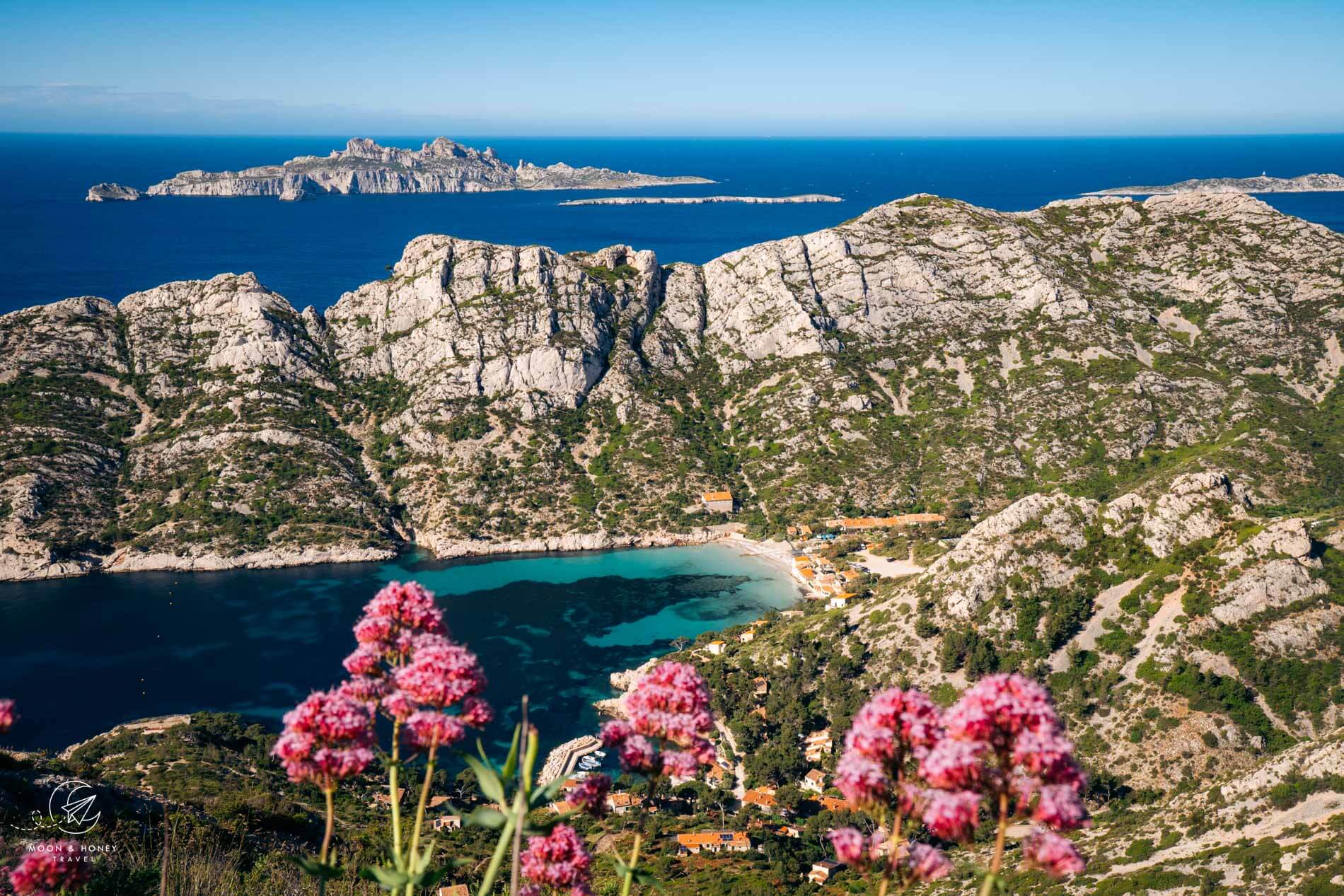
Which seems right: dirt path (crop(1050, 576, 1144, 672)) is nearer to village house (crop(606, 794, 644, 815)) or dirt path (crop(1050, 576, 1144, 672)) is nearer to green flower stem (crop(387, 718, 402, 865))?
village house (crop(606, 794, 644, 815))

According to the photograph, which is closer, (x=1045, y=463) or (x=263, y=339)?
(x=1045, y=463)

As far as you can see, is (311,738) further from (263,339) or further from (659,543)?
(263,339)

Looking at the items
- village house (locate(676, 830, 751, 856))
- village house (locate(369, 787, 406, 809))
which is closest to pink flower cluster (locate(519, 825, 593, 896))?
village house (locate(676, 830, 751, 856))

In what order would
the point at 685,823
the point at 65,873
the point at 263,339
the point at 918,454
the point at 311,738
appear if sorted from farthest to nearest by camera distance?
the point at 263,339, the point at 918,454, the point at 685,823, the point at 65,873, the point at 311,738

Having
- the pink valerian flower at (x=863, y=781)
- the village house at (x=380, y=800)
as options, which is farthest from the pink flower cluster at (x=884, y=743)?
the village house at (x=380, y=800)

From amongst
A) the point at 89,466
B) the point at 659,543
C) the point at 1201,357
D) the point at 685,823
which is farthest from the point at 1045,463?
the point at 89,466

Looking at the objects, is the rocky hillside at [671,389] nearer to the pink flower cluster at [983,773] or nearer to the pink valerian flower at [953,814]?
the pink flower cluster at [983,773]

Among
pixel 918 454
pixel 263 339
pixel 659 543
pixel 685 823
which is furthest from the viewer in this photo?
pixel 263 339
